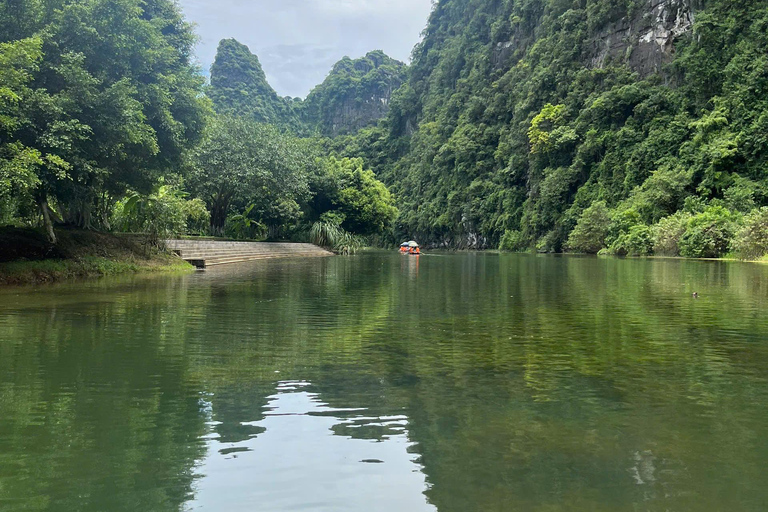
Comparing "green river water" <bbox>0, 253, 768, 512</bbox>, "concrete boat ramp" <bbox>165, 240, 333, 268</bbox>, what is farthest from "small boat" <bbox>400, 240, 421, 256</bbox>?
"green river water" <bbox>0, 253, 768, 512</bbox>

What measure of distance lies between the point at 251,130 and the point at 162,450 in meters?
36.1

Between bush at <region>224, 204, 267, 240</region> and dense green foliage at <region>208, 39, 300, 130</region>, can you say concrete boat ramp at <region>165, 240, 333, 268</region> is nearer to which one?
bush at <region>224, 204, 267, 240</region>

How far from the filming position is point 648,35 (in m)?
58.7

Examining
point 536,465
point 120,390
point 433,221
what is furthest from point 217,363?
point 433,221

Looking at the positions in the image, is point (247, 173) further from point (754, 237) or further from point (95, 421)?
A: point (95, 421)

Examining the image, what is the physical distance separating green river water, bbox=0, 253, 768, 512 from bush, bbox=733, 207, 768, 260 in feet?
80.4

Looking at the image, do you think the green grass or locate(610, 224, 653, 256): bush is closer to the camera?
the green grass

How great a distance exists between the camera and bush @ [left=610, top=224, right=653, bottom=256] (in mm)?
41969

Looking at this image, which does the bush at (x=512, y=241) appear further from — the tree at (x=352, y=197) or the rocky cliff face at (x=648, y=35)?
the rocky cliff face at (x=648, y=35)

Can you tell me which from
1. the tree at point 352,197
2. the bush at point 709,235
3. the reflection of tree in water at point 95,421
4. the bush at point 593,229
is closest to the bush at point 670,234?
the bush at point 709,235

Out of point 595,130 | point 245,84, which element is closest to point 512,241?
point 595,130

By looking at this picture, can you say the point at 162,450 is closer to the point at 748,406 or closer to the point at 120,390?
the point at 120,390

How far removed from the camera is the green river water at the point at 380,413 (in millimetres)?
3035

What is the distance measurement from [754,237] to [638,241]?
40.0ft
